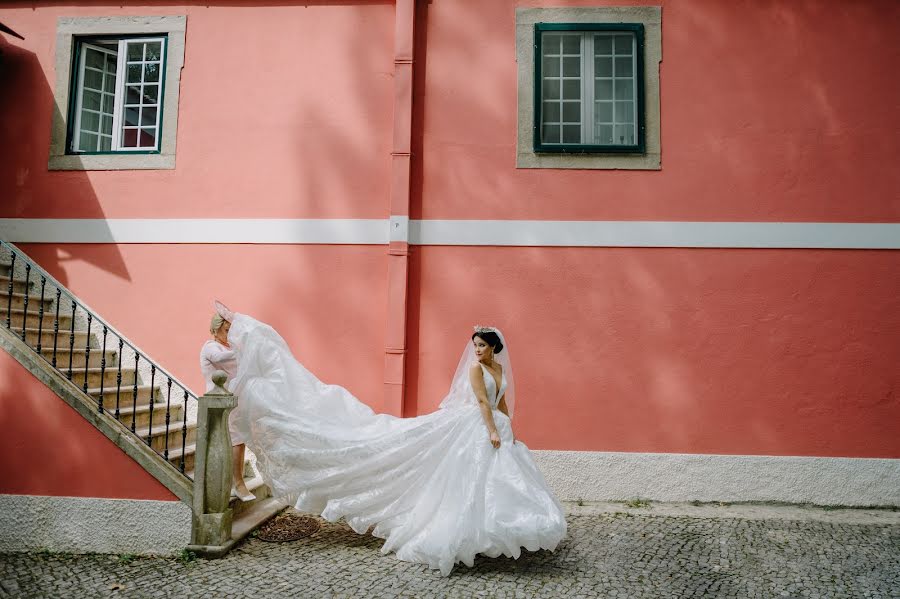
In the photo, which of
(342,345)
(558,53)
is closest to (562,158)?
(558,53)

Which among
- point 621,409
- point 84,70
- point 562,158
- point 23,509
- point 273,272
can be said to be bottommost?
point 23,509

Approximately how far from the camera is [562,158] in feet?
20.6

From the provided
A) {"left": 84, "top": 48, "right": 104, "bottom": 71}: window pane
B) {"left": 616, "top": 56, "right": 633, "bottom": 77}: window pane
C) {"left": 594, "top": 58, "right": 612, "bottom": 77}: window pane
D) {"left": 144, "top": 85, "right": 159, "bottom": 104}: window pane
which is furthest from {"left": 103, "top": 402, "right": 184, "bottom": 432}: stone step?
{"left": 616, "top": 56, "right": 633, "bottom": 77}: window pane

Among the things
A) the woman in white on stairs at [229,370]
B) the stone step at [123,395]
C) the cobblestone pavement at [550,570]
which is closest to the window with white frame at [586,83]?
the woman in white on stairs at [229,370]

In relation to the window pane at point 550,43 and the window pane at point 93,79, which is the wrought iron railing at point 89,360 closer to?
the window pane at point 93,79

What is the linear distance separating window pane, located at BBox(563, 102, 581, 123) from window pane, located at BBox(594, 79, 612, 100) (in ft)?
0.78

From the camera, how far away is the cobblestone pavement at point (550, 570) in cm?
397

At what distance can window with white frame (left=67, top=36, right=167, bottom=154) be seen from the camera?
6.80 m

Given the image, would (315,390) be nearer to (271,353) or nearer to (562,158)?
(271,353)

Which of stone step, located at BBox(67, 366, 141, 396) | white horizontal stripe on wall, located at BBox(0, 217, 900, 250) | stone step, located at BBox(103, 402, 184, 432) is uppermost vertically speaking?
white horizontal stripe on wall, located at BBox(0, 217, 900, 250)

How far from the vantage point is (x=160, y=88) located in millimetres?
6691

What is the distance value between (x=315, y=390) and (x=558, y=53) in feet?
15.2

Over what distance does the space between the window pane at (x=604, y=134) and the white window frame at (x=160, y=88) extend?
489cm

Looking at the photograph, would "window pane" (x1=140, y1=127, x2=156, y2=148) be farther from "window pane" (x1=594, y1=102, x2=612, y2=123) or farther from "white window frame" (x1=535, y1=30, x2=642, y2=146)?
"window pane" (x1=594, y1=102, x2=612, y2=123)
